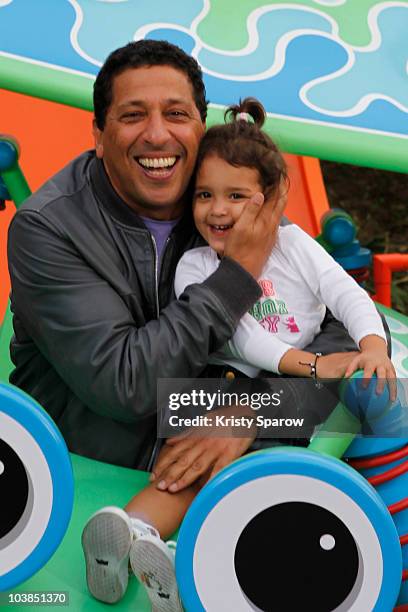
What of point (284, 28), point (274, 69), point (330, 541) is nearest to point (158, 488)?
point (330, 541)

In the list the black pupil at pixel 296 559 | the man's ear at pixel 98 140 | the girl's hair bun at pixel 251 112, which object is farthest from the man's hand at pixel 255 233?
the black pupil at pixel 296 559

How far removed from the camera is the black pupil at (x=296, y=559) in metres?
1.16

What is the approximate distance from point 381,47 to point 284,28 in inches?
5.9

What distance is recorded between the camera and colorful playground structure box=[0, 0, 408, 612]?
1.15 metres

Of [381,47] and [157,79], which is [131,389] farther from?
[381,47]

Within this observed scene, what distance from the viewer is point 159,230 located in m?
1.48

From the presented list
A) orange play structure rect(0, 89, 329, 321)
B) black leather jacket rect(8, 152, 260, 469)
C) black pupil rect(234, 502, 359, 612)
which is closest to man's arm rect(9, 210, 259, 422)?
black leather jacket rect(8, 152, 260, 469)

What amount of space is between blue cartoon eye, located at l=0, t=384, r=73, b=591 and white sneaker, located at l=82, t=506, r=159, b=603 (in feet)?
0.23

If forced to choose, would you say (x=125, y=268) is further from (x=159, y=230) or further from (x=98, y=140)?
(x=98, y=140)

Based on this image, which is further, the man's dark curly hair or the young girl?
the man's dark curly hair

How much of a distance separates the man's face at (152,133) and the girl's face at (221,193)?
4 centimetres

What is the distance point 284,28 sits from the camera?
1644mm

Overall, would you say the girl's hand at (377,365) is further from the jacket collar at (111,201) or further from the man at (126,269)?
the jacket collar at (111,201)
